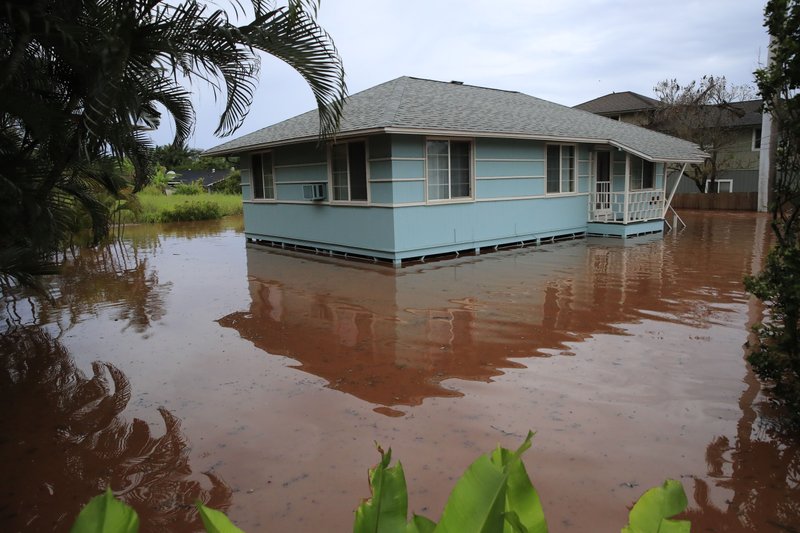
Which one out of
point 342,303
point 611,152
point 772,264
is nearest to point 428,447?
point 772,264

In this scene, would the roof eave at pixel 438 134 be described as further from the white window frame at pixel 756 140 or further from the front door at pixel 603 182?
the white window frame at pixel 756 140

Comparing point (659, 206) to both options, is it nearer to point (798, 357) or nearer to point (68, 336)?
point (798, 357)

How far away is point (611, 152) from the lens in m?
17.5

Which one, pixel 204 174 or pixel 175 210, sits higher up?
pixel 204 174

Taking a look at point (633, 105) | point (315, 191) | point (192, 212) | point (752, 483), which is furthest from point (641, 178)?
point (192, 212)

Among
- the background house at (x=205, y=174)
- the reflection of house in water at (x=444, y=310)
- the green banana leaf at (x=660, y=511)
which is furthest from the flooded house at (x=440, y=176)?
the background house at (x=205, y=174)

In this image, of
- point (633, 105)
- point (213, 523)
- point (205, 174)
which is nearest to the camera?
point (213, 523)

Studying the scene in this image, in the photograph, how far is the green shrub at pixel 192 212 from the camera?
25.9 metres

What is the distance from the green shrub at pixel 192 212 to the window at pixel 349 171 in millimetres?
15177

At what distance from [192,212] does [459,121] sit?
57.1 feet

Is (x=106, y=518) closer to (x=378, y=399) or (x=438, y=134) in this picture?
(x=378, y=399)

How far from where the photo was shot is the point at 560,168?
1598cm

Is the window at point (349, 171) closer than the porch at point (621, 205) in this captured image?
Yes

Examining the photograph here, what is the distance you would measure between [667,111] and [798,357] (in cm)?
2859
